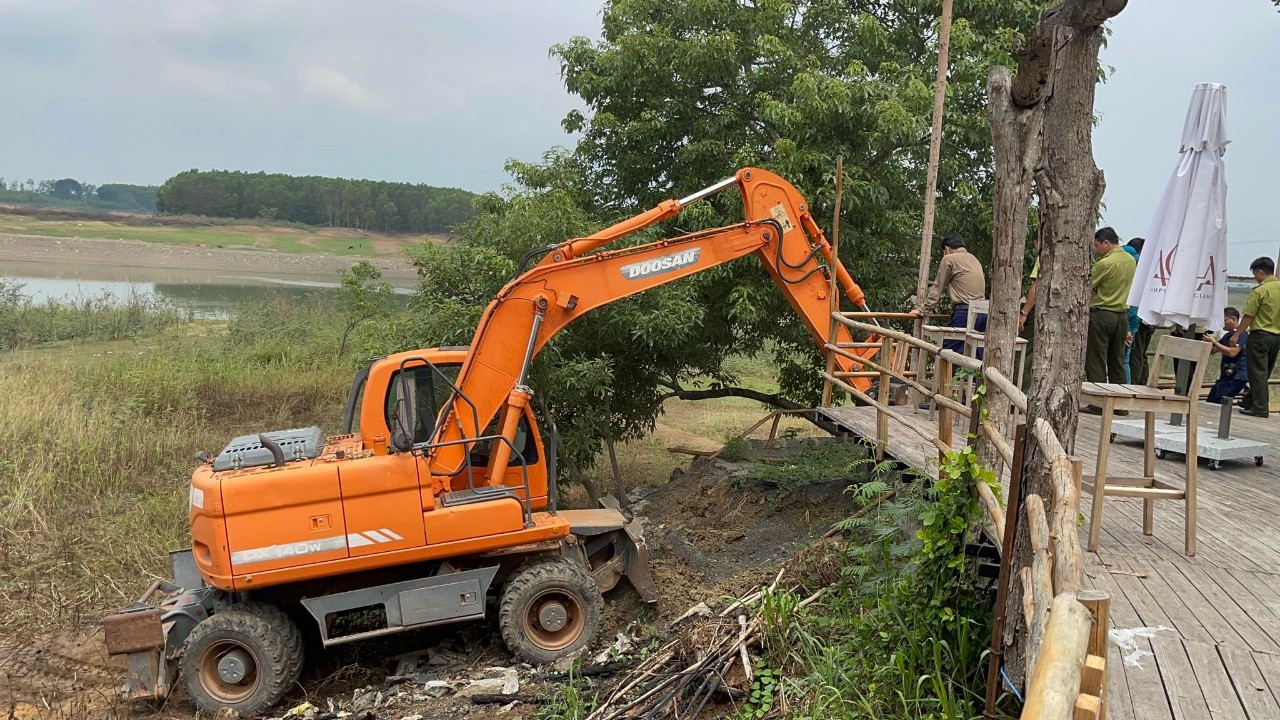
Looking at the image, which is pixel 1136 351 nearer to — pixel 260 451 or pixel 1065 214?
pixel 1065 214

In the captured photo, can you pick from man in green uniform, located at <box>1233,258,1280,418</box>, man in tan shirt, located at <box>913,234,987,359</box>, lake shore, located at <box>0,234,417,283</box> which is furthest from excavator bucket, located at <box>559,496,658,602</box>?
lake shore, located at <box>0,234,417,283</box>

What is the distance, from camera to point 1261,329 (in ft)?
26.1

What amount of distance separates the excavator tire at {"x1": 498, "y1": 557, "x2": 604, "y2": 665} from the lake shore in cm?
3413

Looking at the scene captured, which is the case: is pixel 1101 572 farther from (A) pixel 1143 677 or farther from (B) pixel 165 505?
(B) pixel 165 505

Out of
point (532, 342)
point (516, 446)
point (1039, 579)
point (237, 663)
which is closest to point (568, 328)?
point (516, 446)

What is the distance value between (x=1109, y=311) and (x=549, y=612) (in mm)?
5506

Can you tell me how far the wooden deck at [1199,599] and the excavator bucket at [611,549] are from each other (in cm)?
226

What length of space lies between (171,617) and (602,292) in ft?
13.0

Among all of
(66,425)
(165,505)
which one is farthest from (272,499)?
(66,425)

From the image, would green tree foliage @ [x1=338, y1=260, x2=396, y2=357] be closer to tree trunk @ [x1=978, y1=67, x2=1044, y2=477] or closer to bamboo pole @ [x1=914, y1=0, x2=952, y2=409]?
bamboo pole @ [x1=914, y1=0, x2=952, y2=409]

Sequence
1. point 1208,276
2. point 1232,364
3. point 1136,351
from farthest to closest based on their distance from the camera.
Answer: point 1136,351
point 1232,364
point 1208,276

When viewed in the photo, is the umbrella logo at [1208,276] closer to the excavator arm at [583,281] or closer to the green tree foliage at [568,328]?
the excavator arm at [583,281]

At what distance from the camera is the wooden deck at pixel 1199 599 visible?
2.95 meters

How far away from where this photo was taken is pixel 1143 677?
10.1ft
